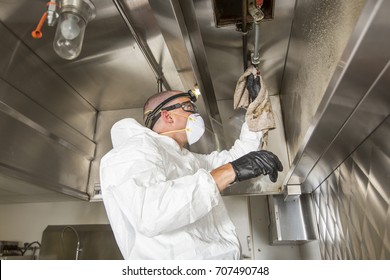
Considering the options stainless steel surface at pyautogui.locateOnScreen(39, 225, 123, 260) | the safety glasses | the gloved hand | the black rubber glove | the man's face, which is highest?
the black rubber glove

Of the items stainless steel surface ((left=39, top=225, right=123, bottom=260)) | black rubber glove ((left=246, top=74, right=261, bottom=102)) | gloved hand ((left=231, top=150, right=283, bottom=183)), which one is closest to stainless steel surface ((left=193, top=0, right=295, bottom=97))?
black rubber glove ((left=246, top=74, right=261, bottom=102))

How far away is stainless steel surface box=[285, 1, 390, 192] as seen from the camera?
40cm

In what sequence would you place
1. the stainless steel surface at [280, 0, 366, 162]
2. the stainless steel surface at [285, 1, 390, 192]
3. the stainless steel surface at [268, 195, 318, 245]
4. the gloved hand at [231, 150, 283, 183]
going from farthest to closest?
the stainless steel surface at [268, 195, 318, 245]
the gloved hand at [231, 150, 283, 183]
the stainless steel surface at [280, 0, 366, 162]
the stainless steel surface at [285, 1, 390, 192]

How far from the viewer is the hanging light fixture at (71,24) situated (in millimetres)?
737

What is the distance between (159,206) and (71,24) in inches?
22.9

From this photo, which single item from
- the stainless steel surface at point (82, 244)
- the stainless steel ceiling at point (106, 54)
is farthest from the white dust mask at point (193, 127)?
the stainless steel surface at point (82, 244)

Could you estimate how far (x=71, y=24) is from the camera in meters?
0.74

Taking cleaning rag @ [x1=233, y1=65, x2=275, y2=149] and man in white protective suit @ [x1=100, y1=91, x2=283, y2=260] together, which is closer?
man in white protective suit @ [x1=100, y1=91, x2=283, y2=260]

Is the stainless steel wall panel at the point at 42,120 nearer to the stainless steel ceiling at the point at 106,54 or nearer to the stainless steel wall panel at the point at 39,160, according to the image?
the stainless steel wall panel at the point at 39,160

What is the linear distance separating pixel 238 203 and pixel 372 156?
1347 millimetres

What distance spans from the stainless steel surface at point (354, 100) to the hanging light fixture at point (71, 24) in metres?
0.69

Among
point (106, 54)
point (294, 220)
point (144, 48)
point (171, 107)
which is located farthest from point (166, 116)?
point (294, 220)

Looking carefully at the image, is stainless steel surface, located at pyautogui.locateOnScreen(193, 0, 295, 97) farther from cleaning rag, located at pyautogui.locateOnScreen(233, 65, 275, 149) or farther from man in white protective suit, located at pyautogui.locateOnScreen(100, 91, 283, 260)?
man in white protective suit, located at pyautogui.locateOnScreen(100, 91, 283, 260)
